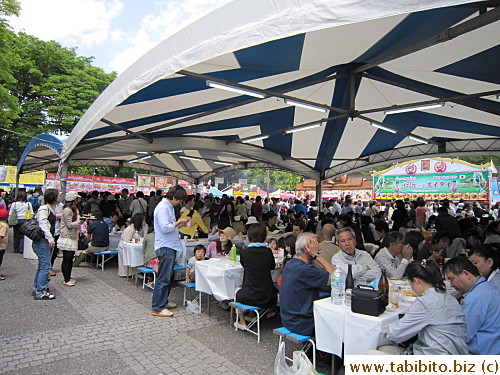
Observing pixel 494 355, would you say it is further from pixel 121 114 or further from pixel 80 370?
pixel 121 114

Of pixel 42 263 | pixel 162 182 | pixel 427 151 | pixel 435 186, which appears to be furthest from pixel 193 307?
pixel 435 186

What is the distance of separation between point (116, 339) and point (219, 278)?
1259mm

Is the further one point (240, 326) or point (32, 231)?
point (32, 231)

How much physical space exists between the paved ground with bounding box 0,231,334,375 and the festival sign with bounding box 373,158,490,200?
20.4 meters

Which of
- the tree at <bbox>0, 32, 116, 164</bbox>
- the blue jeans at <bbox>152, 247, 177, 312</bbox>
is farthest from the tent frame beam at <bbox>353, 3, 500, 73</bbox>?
the tree at <bbox>0, 32, 116, 164</bbox>

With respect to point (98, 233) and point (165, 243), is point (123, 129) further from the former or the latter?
point (165, 243)

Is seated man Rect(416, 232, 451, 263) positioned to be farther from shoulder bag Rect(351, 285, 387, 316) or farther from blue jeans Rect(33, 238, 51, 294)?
blue jeans Rect(33, 238, 51, 294)

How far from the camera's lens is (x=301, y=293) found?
9.50 ft

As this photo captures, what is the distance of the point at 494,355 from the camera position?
6.40 feet

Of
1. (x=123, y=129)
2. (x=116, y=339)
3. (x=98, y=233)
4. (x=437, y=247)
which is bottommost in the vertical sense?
(x=116, y=339)

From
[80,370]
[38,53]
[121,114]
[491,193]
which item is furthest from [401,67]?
[38,53]

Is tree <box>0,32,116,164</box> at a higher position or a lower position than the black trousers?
higher

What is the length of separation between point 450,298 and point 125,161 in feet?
46.6

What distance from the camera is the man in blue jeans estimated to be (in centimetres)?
408
